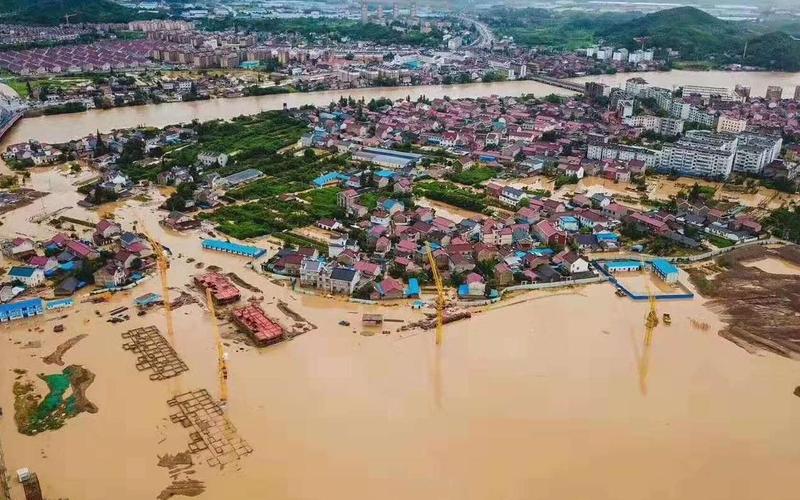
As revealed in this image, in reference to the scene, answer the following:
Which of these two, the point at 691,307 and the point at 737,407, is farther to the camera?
the point at 691,307

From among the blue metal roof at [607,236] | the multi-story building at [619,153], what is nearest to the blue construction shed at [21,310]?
the blue metal roof at [607,236]

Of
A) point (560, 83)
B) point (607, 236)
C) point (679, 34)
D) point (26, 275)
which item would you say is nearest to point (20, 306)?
point (26, 275)

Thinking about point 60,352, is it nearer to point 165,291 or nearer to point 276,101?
point 165,291

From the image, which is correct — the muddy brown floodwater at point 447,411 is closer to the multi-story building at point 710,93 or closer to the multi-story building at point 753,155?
the multi-story building at point 753,155

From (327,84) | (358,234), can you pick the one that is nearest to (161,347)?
(358,234)

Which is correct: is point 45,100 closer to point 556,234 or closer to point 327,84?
point 327,84

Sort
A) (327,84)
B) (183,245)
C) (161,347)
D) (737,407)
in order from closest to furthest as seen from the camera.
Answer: (737,407) → (161,347) → (183,245) → (327,84)
